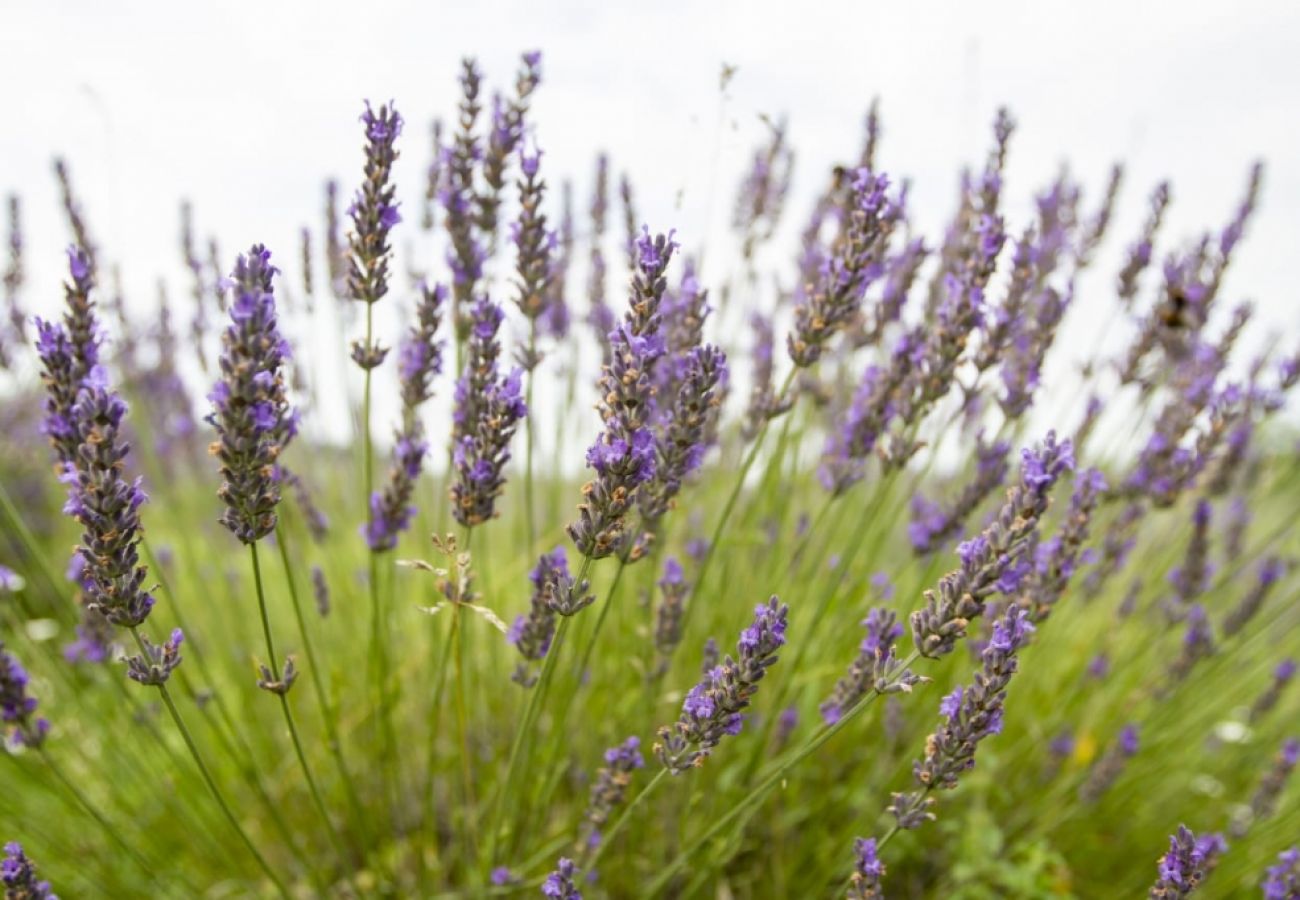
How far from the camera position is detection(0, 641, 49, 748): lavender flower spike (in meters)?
1.75

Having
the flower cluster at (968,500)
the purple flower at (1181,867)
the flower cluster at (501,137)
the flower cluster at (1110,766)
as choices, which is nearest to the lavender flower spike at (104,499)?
the flower cluster at (501,137)

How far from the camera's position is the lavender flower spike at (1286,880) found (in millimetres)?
1617

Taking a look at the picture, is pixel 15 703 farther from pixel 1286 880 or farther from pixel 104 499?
pixel 1286 880

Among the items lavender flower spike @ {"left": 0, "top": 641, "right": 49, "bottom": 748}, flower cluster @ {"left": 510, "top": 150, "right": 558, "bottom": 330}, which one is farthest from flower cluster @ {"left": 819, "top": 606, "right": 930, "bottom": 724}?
lavender flower spike @ {"left": 0, "top": 641, "right": 49, "bottom": 748}

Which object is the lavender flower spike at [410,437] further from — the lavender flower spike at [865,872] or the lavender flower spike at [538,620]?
the lavender flower spike at [865,872]

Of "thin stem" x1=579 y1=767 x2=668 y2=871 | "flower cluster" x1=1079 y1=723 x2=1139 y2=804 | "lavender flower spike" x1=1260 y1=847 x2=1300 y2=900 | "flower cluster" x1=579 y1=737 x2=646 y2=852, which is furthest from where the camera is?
"flower cluster" x1=1079 y1=723 x2=1139 y2=804

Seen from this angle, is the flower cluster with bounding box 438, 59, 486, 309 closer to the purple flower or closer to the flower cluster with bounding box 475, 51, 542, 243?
the flower cluster with bounding box 475, 51, 542, 243

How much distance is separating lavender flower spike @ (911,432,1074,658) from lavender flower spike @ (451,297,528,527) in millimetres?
759

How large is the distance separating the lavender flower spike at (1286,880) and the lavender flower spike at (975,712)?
74cm

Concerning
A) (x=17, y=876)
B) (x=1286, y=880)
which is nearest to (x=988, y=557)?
(x=1286, y=880)

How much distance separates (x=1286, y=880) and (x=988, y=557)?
949mm

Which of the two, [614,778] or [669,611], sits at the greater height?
[669,611]

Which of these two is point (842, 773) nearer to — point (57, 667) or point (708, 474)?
point (708, 474)

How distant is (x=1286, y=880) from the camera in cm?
164
